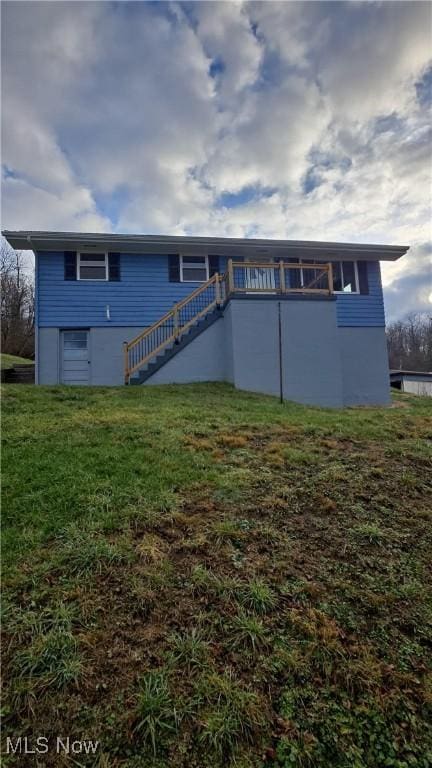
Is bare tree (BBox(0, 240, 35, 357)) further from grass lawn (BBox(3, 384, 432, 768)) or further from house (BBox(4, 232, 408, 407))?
grass lawn (BBox(3, 384, 432, 768))

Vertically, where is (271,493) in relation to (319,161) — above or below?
below

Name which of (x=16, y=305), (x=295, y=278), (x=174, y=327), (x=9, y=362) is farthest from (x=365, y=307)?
(x=16, y=305)

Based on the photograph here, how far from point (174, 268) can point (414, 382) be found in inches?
605

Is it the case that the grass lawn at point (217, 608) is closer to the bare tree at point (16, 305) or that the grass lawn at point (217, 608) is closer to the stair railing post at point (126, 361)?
the stair railing post at point (126, 361)

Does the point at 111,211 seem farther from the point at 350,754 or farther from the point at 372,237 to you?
the point at 350,754

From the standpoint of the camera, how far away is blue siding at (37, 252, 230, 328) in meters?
11.0

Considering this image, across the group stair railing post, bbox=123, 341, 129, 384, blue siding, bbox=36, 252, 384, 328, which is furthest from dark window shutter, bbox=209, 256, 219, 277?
stair railing post, bbox=123, 341, 129, 384

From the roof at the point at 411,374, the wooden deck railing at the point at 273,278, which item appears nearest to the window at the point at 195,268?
the wooden deck railing at the point at 273,278

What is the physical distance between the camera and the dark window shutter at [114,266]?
11.4 meters

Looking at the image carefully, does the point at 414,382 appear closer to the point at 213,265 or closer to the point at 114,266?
the point at 213,265

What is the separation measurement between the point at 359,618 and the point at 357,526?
0.91 meters

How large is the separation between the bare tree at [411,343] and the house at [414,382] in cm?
2191

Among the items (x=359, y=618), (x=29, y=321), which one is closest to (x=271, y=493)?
(x=359, y=618)

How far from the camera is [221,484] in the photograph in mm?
3527
